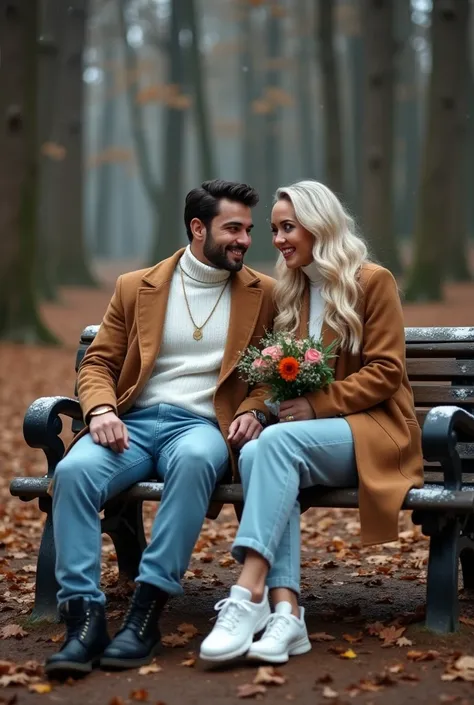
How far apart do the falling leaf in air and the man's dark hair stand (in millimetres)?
1948

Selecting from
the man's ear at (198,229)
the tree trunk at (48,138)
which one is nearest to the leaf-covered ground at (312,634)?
the man's ear at (198,229)

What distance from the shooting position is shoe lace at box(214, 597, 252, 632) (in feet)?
12.9

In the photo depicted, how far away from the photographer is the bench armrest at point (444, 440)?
4211mm

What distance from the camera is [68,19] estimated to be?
2128 centimetres

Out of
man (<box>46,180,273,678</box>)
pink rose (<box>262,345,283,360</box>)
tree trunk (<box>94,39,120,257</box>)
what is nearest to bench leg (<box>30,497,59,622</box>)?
man (<box>46,180,273,678</box>)

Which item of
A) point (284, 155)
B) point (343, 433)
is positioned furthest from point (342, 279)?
point (284, 155)

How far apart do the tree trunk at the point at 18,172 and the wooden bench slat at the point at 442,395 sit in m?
10.1

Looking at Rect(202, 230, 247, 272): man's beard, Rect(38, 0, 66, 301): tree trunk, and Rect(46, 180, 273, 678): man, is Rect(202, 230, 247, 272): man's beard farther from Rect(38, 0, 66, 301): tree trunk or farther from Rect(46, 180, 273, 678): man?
Rect(38, 0, 66, 301): tree trunk

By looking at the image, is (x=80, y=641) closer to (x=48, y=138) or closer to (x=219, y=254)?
(x=219, y=254)

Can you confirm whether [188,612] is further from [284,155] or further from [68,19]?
[284,155]

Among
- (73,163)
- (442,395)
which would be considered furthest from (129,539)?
(73,163)

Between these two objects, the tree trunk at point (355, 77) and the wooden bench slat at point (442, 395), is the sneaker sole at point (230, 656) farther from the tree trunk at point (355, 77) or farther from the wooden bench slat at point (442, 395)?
the tree trunk at point (355, 77)

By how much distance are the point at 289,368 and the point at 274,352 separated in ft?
0.32

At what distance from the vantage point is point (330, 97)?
61.7ft
